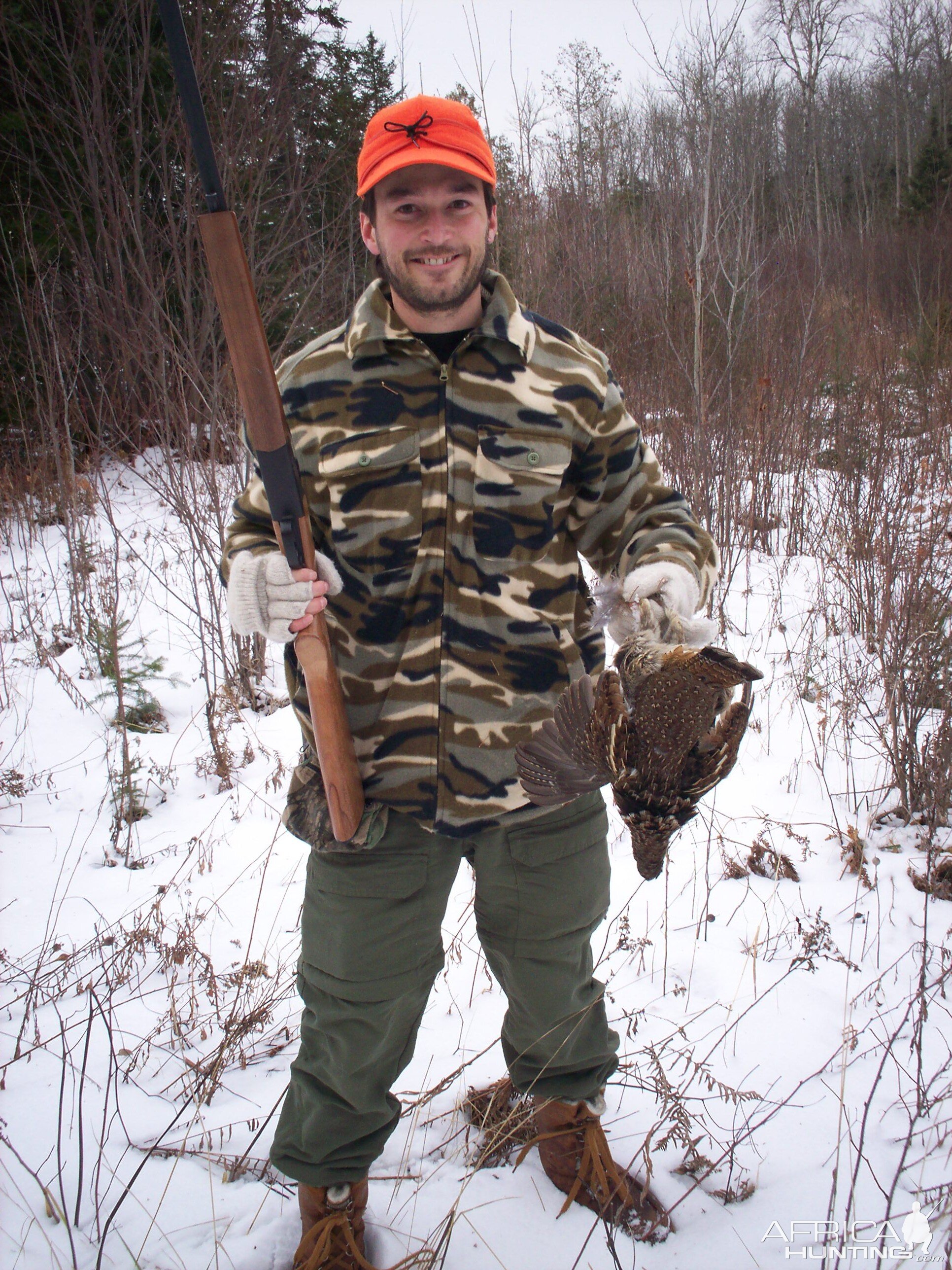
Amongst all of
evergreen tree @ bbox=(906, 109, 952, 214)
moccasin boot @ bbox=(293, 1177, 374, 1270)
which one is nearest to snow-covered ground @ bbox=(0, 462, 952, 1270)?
moccasin boot @ bbox=(293, 1177, 374, 1270)

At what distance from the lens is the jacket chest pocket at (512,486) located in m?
1.81

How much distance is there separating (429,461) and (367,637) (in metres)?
0.46

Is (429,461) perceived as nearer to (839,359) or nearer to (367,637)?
(367,637)

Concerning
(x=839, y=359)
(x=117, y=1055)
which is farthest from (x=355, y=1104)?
(x=839, y=359)

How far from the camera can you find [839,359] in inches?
315

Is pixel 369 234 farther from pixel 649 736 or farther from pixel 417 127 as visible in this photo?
pixel 649 736

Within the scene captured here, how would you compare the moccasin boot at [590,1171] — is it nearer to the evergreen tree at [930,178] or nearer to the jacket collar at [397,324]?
the jacket collar at [397,324]

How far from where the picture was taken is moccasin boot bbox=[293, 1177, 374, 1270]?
5.82 ft

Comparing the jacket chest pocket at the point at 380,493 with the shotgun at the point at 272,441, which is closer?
the shotgun at the point at 272,441

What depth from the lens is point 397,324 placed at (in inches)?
70.5

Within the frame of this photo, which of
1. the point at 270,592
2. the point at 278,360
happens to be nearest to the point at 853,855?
the point at 270,592

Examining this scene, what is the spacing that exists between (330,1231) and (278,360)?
6.77m

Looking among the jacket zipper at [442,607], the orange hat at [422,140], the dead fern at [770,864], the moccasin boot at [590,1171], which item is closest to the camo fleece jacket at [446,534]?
the jacket zipper at [442,607]

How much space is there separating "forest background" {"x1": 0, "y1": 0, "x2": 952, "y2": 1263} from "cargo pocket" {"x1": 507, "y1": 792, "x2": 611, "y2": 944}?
2.03ft
